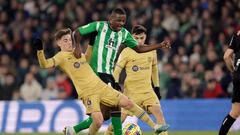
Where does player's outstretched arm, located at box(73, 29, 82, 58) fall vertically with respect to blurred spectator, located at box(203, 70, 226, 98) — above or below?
above

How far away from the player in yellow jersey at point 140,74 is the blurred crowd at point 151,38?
580 centimetres

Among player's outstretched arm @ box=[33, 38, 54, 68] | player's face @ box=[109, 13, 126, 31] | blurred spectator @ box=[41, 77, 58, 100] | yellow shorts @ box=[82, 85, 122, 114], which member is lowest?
blurred spectator @ box=[41, 77, 58, 100]

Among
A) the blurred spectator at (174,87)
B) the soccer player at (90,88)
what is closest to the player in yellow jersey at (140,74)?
the soccer player at (90,88)

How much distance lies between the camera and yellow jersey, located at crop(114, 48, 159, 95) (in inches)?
547

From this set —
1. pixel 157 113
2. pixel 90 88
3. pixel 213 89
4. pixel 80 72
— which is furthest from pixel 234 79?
pixel 213 89

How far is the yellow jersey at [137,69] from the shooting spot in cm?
1388

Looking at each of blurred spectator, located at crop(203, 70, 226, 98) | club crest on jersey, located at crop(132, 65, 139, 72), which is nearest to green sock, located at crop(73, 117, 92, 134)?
club crest on jersey, located at crop(132, 65, 139, 72)

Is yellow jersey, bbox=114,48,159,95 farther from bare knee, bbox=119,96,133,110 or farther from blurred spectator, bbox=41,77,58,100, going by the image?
blurred spectator, bbox=41,77,58,100

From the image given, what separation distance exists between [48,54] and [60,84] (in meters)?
1.57

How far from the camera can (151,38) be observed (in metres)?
21.6

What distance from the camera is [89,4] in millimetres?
23203

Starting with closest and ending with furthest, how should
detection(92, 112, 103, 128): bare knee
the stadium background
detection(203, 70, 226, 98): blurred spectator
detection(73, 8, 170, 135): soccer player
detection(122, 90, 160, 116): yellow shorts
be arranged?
detection(92, 112, 103, 128): bare knee → detection(73, 8, 170, 135): soccer player → detection(122, 90, 160, 116): yellow shorts → the stadium background → detection(203, 70, 226, 98): blurred spectator

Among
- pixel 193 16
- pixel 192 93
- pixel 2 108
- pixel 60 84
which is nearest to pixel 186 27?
pixel 193 16

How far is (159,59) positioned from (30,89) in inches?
140
